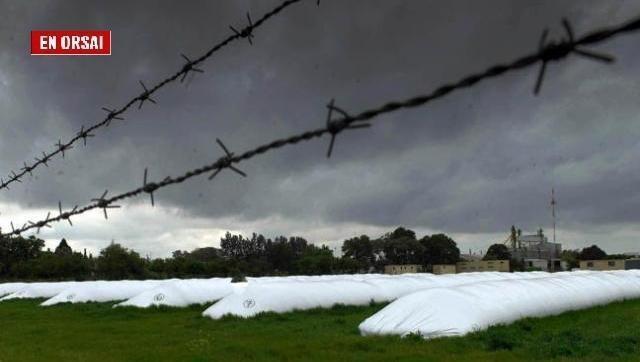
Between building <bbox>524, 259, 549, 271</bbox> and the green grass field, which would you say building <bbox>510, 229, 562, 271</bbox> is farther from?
the green grass field

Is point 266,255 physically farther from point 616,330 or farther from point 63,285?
point 616,330

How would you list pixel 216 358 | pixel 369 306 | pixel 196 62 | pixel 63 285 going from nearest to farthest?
pixel 196 62 → pixel 216 358 → pixel 369 306 → pixel 63 285

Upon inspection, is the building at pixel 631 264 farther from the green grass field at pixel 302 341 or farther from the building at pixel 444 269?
the green grass field at pixel 302 341

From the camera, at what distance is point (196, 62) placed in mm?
5219

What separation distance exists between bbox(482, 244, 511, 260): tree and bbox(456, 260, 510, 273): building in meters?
7.69

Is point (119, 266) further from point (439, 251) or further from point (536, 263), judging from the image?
point (536, 263)

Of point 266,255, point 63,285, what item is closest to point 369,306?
point 63,285

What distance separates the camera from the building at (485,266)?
87.1 meters

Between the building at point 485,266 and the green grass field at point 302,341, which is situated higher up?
the green grass field at point 302,341

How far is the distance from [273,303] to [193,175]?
2111 centimetres

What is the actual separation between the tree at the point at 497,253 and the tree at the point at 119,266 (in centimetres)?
5543

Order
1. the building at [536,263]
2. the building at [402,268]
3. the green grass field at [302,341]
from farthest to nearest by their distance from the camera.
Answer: the building at [536,263], the building at [402,268], the green grass field at [302,341]

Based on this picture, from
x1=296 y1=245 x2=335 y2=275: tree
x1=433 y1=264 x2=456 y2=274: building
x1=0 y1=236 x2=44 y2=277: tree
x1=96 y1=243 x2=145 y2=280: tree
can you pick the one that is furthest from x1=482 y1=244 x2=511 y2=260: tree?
x1=0 y1=236 x2=44 y2=277: tree

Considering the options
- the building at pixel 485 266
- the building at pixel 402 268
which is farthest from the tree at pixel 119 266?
the building at pixel 485 266
